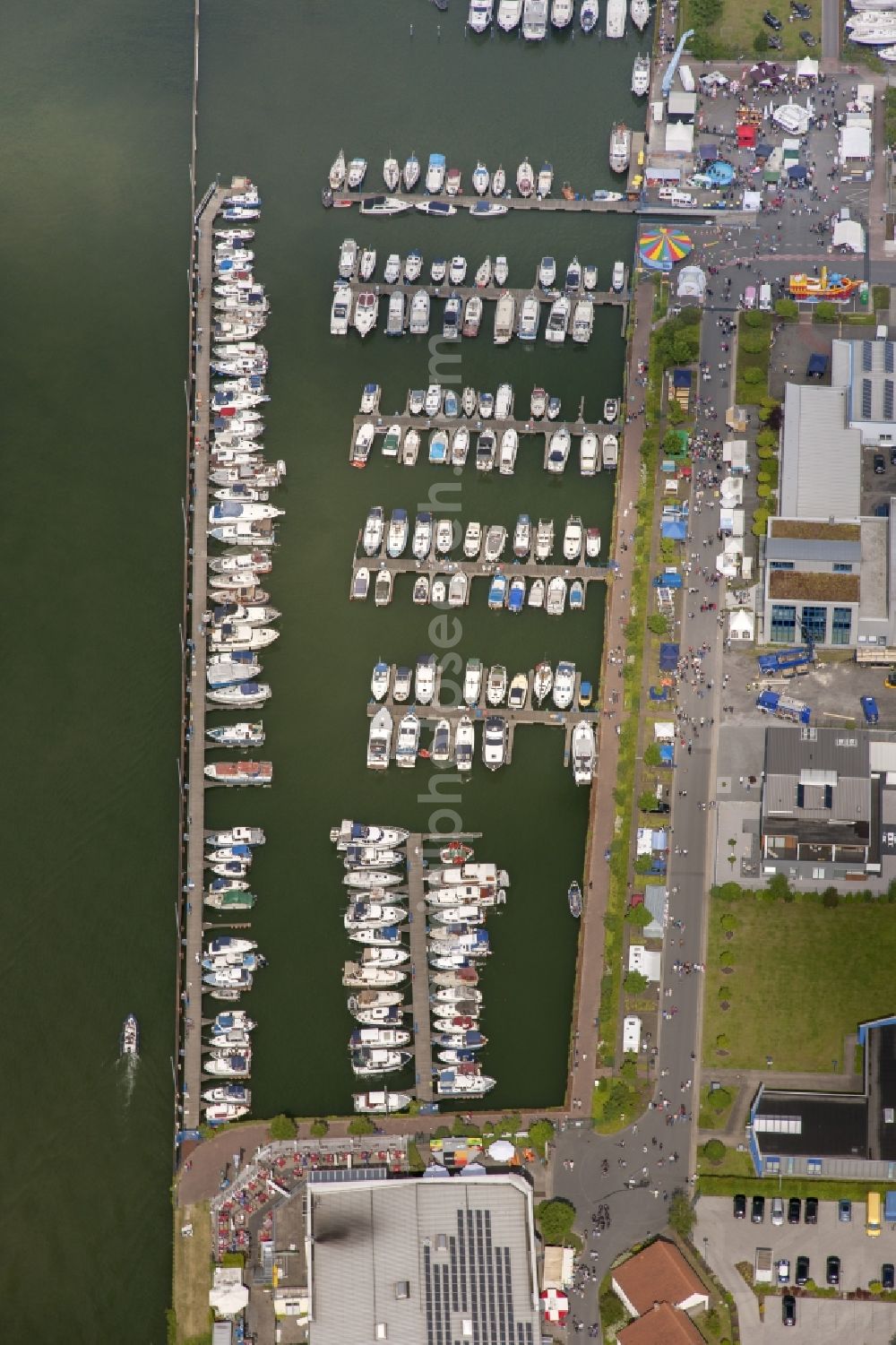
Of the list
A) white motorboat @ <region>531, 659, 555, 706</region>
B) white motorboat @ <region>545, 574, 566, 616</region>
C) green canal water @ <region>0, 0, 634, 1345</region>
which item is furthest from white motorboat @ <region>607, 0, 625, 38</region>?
white motorboat @ <region>531, 659, 555, 706</region>

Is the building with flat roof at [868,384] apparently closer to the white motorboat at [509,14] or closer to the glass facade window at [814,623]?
the glass facade window at [814,623]

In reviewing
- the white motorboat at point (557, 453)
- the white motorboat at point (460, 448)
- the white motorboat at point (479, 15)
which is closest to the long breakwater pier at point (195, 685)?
the white motorboat at point (460, 448)

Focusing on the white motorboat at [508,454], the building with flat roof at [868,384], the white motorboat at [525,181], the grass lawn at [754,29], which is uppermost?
the grass lawn at [754,29]

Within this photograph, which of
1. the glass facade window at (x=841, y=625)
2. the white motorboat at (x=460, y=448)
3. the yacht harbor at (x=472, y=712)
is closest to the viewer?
→ the yacht harbor at (x=472, y=712)

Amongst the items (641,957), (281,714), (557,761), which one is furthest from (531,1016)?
(281,714)

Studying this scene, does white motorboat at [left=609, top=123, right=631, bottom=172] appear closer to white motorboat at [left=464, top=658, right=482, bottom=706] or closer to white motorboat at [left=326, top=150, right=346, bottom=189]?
white motorboat at [left=326, top=150, right=346, bottom=189]

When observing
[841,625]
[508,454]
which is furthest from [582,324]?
[841,625]

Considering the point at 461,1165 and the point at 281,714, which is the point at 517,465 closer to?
the point at 281,714
